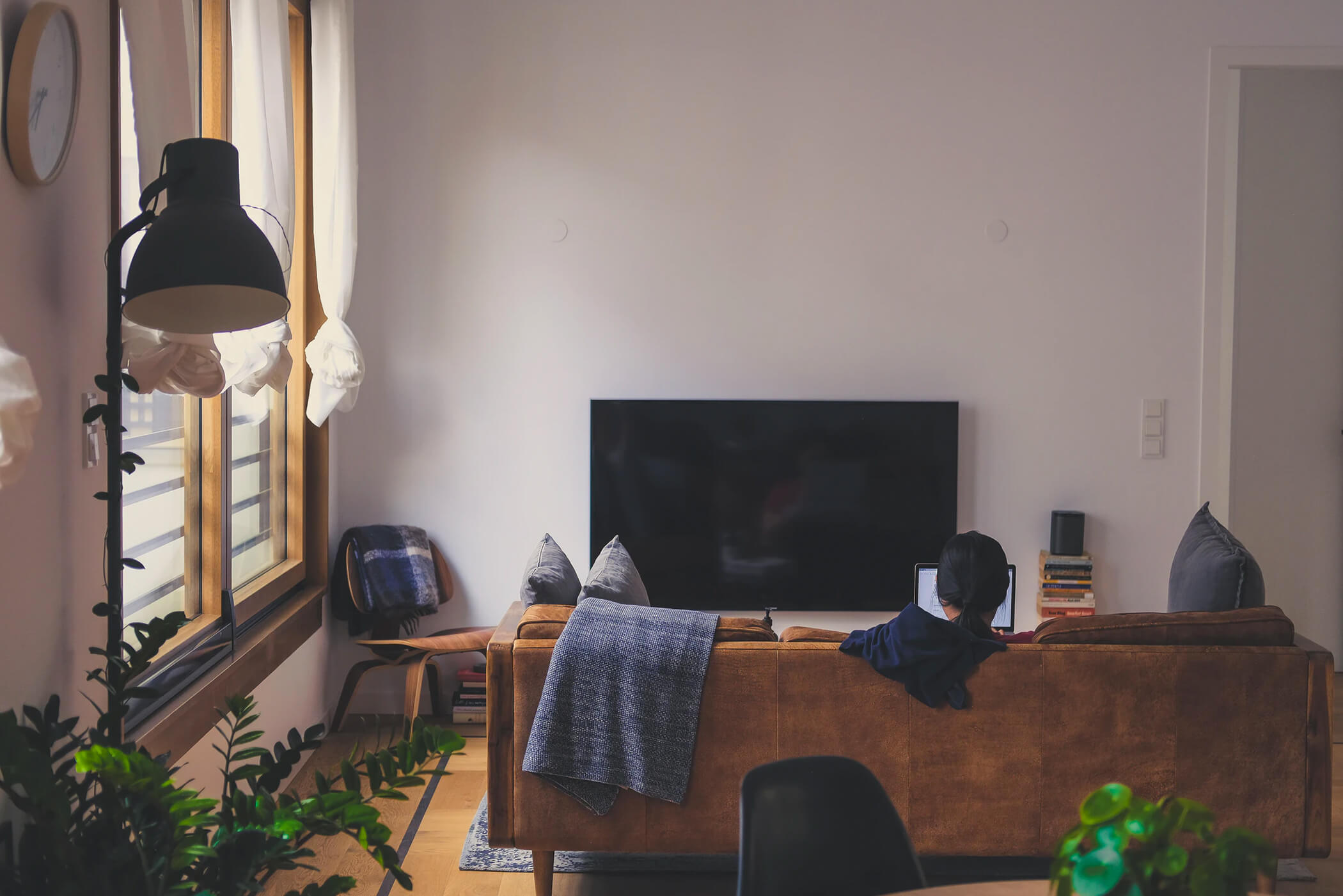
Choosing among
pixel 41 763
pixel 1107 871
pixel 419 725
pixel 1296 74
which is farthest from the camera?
pixel 1296 74

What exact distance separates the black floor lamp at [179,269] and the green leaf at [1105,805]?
54.1 inches

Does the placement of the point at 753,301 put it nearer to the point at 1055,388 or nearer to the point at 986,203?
the point at 986,203

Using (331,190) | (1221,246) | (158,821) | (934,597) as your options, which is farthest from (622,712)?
(1221,246)

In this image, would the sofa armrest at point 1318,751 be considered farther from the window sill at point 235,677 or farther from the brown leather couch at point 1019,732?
the window sill at point 235,677

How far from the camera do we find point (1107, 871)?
96 cm

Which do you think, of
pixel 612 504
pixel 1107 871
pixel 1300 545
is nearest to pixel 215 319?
pixel 1107 871

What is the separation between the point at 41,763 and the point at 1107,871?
1343mm

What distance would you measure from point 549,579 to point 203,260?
143 cm

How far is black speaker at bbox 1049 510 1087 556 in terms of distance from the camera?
412 cm

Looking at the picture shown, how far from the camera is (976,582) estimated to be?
102 inches

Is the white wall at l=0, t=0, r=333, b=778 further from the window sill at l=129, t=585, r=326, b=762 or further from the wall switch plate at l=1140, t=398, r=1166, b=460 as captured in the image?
the wall switch plate at l=1140, t=398, r=1166, b=460

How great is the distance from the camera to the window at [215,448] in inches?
95.6

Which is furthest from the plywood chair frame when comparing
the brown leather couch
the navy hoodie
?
the navy hoodie

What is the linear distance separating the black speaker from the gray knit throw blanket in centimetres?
228
